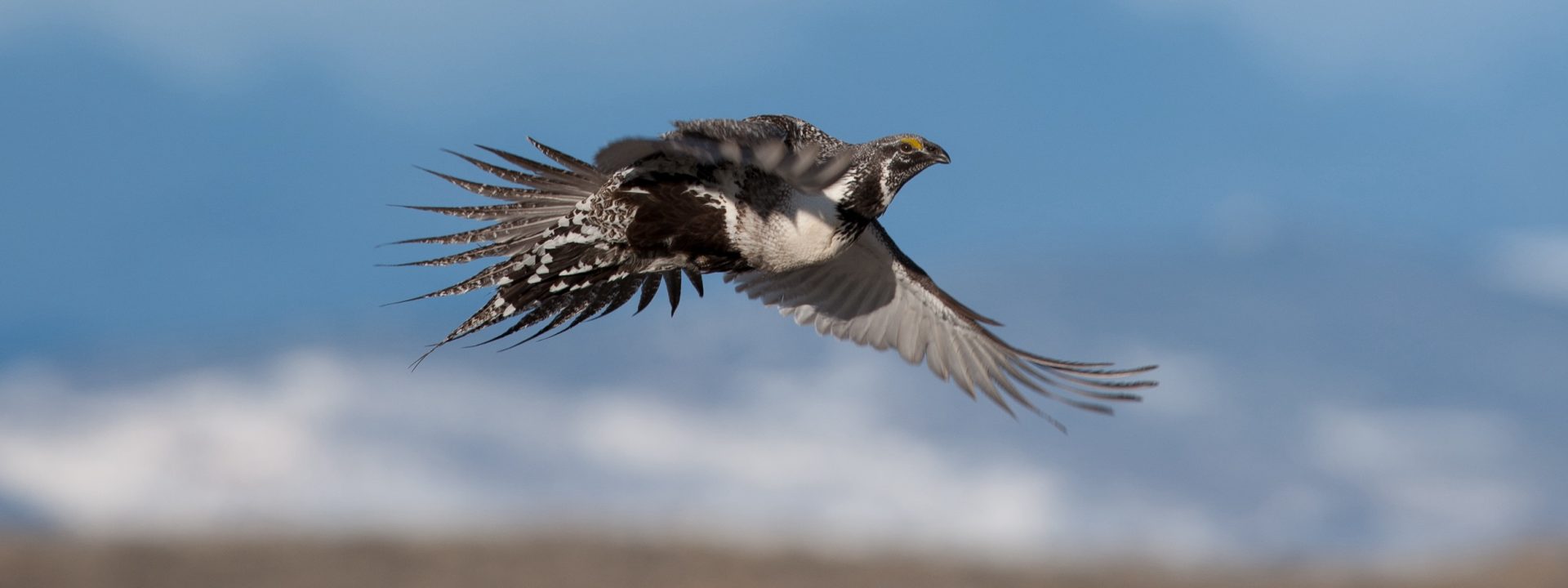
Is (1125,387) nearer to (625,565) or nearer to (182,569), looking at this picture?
(625,565)

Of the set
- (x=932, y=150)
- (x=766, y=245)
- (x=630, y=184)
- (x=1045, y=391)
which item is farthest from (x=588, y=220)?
(x=1045, y=391)

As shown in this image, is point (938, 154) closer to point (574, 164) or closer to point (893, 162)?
point (893, 162)

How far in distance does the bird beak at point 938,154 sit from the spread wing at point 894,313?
6.57 feet

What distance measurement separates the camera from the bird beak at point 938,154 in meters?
8.95

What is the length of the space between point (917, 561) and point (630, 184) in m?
21.1

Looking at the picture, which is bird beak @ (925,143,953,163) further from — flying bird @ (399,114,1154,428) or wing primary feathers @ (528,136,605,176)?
wing primary feathers @ (528,136,605,176)

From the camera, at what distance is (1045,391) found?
10484mm

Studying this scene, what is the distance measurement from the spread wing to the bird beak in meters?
2.00

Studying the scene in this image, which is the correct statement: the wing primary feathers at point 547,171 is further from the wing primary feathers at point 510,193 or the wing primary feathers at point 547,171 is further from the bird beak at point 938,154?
the bird beak at point 938,154

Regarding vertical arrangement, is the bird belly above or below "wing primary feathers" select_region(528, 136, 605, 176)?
below

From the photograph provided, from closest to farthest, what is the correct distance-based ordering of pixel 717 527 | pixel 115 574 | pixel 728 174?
pixel 728 174 < pixel 115 574 < pixel 717 527

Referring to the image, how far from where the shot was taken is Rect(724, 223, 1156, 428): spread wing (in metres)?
10.9

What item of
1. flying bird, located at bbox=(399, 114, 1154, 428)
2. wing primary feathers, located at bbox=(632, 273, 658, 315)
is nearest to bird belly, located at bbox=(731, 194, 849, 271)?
flying bird, located at bbox=(399, 114, 1154, 428)

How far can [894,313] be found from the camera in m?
11.4
